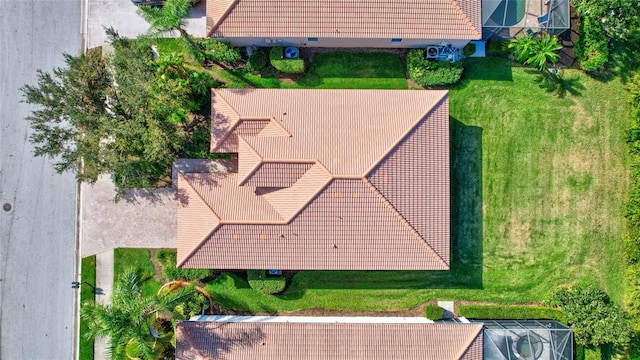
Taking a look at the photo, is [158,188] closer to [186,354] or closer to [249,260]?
[249,260]

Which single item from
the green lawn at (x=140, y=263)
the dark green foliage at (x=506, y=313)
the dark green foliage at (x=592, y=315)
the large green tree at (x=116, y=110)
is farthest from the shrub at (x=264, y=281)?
the dark green foliage at (x=592, y=315)

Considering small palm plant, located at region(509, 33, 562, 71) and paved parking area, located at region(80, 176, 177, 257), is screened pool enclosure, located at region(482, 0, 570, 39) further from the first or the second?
paved parking area, located at region(80, 176, 177, 257)

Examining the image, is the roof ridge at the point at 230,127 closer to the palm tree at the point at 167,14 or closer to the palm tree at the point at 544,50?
the palm tree at the point at 167,14

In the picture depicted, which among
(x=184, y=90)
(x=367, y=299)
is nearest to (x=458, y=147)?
(x=367, y=299)

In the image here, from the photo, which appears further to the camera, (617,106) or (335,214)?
(617,106)

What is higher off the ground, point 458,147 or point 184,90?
point 184,90

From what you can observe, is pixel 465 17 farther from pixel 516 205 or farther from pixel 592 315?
pixel 592 315

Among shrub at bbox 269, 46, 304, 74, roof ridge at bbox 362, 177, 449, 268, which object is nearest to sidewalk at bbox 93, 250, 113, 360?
shrub at bbox 269, 46, 304, 74
